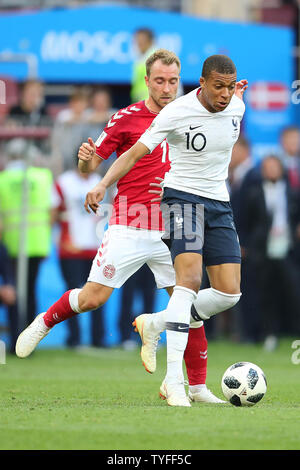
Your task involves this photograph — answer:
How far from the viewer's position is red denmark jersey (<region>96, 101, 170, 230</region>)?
898cm

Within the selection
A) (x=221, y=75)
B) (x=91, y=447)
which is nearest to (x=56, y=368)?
(x=221, y=75)

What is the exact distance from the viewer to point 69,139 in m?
15.3

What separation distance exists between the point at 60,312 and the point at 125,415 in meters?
1.90

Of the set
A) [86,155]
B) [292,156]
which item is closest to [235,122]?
[86,155]

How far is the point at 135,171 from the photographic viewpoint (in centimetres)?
905

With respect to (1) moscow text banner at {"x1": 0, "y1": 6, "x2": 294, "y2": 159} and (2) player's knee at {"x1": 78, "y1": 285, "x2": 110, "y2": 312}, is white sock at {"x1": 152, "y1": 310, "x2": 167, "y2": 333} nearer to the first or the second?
(2) player's knee at {"x1": 78, "y1": 285, "x2": 110, "y2": 312}

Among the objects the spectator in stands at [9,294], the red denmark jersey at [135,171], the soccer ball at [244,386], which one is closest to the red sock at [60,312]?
the red denmark jersey at [135,171]

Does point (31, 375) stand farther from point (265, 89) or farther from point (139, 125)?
point (265, 89)

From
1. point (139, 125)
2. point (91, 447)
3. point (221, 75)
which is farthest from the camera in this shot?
point (139, 125)

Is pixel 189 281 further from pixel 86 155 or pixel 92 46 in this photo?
pixel 92 46

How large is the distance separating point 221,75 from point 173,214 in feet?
3.51

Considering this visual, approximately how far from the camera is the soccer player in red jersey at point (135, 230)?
8.87 m

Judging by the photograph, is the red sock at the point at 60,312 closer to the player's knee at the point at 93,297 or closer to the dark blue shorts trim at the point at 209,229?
the player's knee at the point at 93,297

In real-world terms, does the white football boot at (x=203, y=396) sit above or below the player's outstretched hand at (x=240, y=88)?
below
